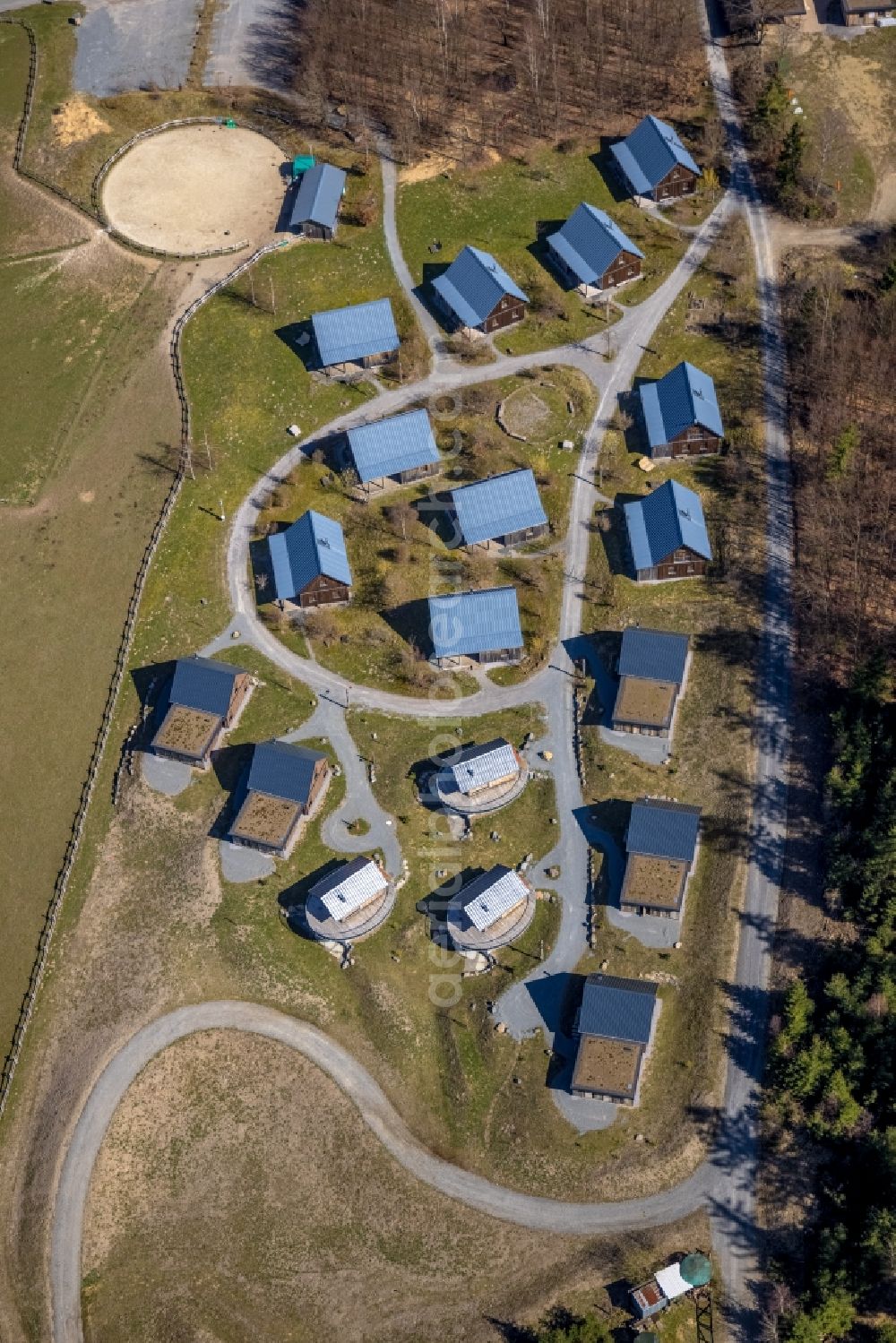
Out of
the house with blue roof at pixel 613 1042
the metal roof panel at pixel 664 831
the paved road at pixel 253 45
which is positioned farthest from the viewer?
the paved road at pixel 253 45

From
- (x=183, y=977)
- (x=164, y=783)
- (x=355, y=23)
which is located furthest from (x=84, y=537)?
(x=355, y=23)

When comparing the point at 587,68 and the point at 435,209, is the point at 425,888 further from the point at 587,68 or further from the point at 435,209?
the point at 587,68

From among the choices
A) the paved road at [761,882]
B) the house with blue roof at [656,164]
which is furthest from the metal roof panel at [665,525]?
the house with blue roof at [656,164]

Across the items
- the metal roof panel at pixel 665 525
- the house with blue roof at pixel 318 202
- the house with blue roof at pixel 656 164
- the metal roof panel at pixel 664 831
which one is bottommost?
the metal roof panel at pixel 664 831

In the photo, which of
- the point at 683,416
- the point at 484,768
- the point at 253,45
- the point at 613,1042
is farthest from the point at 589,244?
the point at 613,1042

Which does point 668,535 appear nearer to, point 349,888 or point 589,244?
point 589,244

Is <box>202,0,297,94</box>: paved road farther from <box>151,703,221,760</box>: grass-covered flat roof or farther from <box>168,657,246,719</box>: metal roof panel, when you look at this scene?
<box>151,703,221,760</box>: grass-covered flat roof

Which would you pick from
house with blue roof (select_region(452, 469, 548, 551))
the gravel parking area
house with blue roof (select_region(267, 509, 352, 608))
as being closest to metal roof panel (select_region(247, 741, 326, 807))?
house with blue roof (select_region(267, 509, 352, 608))

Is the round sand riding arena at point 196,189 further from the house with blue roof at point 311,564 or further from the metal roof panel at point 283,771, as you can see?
the metal roof panel at point 283,771
